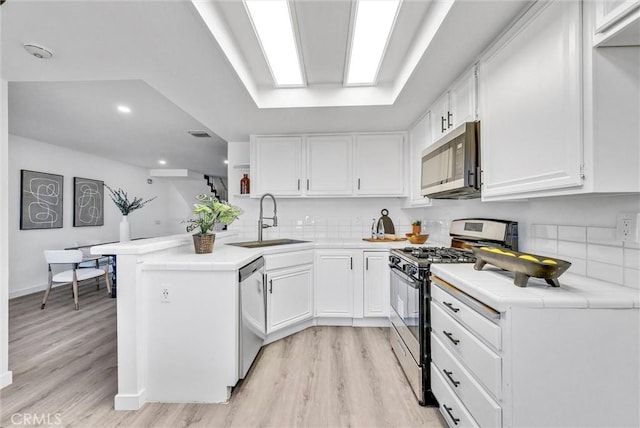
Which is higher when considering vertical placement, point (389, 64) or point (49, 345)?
point (389, 64)

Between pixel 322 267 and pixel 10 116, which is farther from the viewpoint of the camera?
pixel 10 116

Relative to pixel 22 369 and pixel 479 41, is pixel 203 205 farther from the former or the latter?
pixel 479 41

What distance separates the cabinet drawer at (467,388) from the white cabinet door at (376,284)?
3.81 feet

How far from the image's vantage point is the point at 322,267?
9.27 feet

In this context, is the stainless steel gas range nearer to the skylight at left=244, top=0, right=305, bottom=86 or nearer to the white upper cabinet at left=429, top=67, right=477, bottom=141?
the white upper cabinet at left=429, top=67, right=477, bottom=141

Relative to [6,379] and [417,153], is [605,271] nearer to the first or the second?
[417,153]

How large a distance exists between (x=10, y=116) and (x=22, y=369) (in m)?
3.07

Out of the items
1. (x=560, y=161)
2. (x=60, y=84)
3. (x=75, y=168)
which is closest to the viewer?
(x=560, y=161)

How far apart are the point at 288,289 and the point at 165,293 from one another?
1.13 m

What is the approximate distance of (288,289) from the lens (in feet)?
8.50

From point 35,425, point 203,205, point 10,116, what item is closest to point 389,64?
point 203,205

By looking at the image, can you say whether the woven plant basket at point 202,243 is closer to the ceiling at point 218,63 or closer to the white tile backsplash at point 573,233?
the ceiling at point 218,63

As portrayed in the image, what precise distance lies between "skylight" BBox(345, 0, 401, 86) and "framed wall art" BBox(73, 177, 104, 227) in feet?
17.8

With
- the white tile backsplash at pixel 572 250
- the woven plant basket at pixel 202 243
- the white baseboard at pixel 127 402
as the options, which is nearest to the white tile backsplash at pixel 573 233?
the white tile backsplash at pixel 572 250
